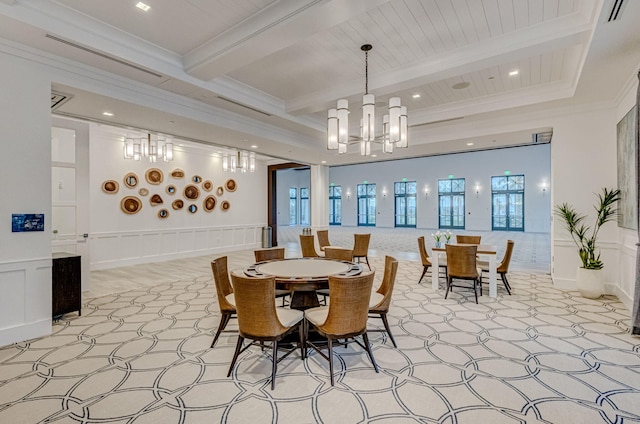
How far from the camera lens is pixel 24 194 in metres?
3.56

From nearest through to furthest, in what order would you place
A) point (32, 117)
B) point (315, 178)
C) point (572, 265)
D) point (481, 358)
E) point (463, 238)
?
point (481, 358)
point (32, 117)
point (572, 265)
point (463, 238)
point (315, 178)

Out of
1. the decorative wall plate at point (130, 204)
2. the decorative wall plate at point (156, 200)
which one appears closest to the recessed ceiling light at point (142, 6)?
the decorative wall plate at point (130, 204)

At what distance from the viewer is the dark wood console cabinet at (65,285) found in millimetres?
4125

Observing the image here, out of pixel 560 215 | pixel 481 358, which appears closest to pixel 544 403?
pixel 481 358

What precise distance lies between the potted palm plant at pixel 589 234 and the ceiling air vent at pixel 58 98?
7927 mm

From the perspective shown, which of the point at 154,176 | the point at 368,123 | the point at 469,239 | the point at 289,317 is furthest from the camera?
the point at 154,176

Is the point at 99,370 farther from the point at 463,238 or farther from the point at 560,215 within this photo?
the point at 560,215

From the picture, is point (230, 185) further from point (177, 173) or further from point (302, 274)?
point (302, 274)

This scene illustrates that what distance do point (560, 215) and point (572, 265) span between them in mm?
915

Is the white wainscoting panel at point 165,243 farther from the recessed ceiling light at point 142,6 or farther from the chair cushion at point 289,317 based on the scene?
the chair cushion at point 289,317

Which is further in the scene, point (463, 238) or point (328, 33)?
point (463, 238)

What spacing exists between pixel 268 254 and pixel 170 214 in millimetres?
5614

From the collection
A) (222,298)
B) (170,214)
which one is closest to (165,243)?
(170,214)

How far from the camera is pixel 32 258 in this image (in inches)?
142
